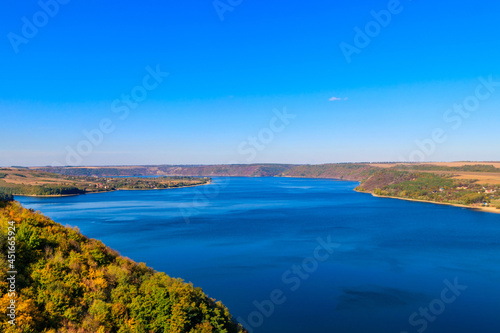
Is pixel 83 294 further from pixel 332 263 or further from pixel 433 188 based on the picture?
pixel 433 188

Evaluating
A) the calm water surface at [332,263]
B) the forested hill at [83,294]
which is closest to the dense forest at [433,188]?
the calm water surface at [332,263]

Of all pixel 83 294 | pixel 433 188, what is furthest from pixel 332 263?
pixel 433 188

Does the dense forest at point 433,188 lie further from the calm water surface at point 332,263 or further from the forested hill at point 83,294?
the forested hill at point 83,294

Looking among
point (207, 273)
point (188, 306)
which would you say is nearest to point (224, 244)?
point (207, 273)

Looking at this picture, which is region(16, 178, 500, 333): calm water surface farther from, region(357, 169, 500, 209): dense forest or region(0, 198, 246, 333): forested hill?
region(357, 169, 500, 209): dense forest

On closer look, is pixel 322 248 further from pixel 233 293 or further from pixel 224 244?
pixel 233 293

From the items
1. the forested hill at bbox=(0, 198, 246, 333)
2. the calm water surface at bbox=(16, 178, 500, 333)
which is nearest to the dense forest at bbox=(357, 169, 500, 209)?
the calm water surface at bbox=(16, 178, 500, 333)
